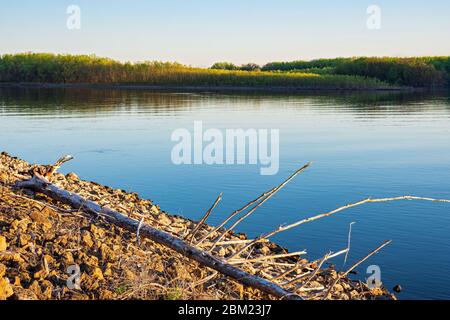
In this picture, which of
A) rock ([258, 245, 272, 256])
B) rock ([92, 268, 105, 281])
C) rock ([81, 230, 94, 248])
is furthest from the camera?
rock ([258, 245, 272, 256])

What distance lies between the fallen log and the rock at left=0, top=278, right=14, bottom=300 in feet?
5.46

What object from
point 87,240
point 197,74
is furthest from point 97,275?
point 197,74

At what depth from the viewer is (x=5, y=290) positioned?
16.3ft

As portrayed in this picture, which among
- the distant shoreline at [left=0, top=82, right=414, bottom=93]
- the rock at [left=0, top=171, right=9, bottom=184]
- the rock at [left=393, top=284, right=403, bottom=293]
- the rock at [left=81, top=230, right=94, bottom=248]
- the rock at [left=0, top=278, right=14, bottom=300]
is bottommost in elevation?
the rock at [left=393, top=284, right=403, bottom=293]

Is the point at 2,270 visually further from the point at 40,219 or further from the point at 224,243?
the point at 224,243

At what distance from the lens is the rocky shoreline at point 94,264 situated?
5.47 metres

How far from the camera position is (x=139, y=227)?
20.9 ft

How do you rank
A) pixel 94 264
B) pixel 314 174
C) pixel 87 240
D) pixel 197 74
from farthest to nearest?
pixel 197 74
pixel 314 174
pixel 87 240
pixel 94 264

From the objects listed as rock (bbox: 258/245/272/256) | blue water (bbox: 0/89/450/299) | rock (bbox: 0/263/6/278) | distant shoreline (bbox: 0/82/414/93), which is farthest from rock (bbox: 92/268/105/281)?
distant shoreline (bbox: 0/82/414/93)

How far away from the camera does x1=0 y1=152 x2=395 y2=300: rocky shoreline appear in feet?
17.9

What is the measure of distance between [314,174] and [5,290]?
441 inches

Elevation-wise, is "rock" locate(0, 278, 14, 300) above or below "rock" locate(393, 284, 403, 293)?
above

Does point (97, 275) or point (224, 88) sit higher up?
point (224, 88)

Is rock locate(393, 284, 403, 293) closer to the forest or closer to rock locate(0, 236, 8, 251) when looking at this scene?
rock locate(0, 236, 8, 251)
